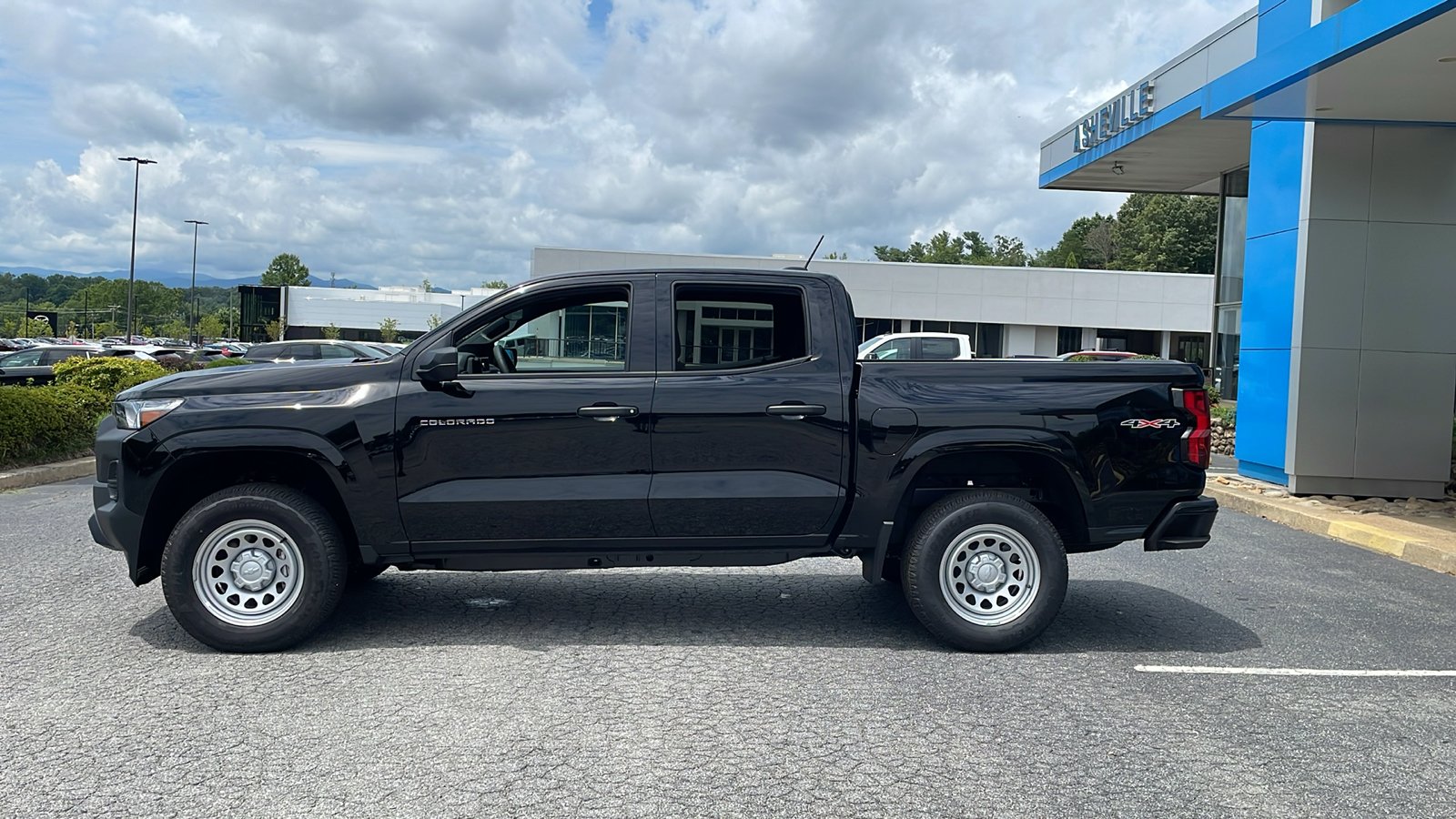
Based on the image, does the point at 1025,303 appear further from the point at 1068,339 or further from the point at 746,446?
the point at 746,446

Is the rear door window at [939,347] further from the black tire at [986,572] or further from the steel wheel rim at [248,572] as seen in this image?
the steel wheel rim at [248,572]

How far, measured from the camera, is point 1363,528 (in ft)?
32.8

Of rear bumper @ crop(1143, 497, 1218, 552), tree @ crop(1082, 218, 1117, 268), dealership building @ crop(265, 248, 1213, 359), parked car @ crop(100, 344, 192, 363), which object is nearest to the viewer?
rear bumper @ crop(1143, 497, 1218, 552)

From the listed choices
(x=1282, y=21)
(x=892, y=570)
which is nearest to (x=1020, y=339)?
(x=1282, y=21)

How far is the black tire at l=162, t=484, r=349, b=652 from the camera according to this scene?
556 cm

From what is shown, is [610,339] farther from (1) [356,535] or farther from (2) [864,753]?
(2) [864,753]

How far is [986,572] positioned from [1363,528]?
6013 mm

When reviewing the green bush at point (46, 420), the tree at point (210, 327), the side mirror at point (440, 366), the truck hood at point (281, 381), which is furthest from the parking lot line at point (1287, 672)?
the tree at point (210, 327)

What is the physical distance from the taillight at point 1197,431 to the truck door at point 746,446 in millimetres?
1911

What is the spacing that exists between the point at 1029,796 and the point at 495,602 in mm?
3822

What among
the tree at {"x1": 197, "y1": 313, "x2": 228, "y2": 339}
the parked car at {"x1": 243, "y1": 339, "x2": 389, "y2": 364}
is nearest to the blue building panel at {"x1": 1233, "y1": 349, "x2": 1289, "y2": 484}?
the parked car at {"x1": 243, "y1": 339, "x2": 389, "y2": 364}

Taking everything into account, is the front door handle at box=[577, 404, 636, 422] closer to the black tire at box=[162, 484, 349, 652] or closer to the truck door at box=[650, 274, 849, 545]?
the truck door at box=[650, 274, 849, 545]

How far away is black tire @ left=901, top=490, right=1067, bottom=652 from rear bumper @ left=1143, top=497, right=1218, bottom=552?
23.5 inches

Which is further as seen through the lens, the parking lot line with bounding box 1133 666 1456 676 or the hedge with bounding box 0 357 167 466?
the hedge with bounding box 0 357 167 466
